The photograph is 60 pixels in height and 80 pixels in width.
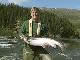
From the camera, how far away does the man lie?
745 centimetres

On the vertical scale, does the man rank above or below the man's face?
below

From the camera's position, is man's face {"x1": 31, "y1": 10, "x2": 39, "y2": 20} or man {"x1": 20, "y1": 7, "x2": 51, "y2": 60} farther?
man's face {"x1": 31, "y1": 10, "x2": 39, "y2": 20}

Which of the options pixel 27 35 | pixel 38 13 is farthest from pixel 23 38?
pixel 38 13

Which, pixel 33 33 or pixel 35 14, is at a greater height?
pixel 35 14

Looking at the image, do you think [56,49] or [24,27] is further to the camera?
[24,27]

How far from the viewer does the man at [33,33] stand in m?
7.45

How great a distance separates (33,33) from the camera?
25.0ft

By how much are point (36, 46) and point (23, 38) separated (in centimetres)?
36

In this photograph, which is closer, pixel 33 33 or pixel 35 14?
pixel 33 33

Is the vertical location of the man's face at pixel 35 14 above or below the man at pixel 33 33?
above

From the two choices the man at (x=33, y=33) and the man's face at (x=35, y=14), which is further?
the man's face at (x=35, y=14)

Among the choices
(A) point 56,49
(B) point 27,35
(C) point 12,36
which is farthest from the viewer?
(C) point 12,36

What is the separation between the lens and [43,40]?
23.5 feet

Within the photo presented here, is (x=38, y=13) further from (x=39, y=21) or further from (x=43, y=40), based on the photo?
(x=43, y=40)
